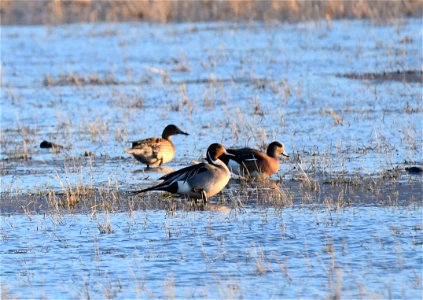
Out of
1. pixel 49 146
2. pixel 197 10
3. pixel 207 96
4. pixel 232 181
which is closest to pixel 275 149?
pixel 232 181

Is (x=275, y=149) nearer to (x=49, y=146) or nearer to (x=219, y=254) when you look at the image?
(x=49, y=146)

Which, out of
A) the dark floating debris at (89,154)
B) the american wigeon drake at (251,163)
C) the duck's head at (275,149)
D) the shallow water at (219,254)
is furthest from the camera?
the dark floating debris at (89,154)

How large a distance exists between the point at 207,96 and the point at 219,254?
8.67m

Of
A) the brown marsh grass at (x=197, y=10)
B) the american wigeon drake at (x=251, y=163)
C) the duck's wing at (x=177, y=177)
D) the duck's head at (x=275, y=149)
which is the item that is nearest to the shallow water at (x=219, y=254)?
the duck's wing at (x=177, y=177)

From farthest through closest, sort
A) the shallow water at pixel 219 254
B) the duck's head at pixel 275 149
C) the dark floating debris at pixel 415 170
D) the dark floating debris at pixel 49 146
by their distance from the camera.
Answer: the dark floating debris at pixel 49 146
the duck's head at pixel 275 149
the dark floating debris at pixel 415 170
the shallow water at pixel 219 254

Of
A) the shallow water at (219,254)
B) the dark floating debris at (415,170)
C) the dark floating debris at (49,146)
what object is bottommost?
the shallow water at (219,254)

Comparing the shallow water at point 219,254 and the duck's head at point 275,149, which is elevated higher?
the duck's head at point 275,149

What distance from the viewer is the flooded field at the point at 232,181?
6.91 meters

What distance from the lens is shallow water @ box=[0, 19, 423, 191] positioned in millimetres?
11867

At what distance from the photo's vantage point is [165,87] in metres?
17.6

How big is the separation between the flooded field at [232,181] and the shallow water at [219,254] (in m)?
0.02

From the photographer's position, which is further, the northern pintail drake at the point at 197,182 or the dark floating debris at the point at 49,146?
the dark floating debris at the point at 49,146

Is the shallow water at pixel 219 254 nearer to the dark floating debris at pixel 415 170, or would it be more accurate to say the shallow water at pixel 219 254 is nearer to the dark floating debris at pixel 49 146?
the dark floating debris at pixel 415 170

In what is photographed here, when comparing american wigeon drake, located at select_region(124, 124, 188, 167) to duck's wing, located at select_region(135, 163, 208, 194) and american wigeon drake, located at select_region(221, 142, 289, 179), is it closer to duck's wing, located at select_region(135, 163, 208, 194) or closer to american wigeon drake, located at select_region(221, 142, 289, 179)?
american wigeon drake, located at select_region(221, 142, 289, 179)
